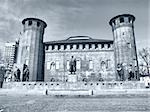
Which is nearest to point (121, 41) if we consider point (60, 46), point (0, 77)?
point (60, 46)

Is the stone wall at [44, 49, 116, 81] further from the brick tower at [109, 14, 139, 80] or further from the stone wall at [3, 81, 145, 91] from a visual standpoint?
the stone wall at [3, 81, 145, 91]

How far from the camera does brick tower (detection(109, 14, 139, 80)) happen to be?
98.3 ft

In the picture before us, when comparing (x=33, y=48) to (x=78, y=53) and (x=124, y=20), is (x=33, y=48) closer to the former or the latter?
(x=78, y=53)

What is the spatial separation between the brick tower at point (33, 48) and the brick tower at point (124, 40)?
17870mm

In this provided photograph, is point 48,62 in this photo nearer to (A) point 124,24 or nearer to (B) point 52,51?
(B) point 52,51

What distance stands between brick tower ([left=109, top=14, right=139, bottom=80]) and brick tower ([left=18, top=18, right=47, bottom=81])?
17.9 metres

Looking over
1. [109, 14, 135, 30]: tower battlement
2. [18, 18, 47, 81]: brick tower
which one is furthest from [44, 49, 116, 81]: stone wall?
[109, 14, 135, 30]: tower battlement

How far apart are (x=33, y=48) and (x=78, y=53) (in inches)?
425

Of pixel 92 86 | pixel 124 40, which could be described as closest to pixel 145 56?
pixel 124 40

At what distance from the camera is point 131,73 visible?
950 inches

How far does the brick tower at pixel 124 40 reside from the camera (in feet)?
98.3

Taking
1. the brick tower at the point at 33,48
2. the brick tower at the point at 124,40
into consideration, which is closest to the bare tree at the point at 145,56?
the brick tower at the point at 124,40

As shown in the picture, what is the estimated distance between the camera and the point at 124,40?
31344mm

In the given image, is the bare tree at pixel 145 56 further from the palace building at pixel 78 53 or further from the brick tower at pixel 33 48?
the brick tower at pixel 33 48
